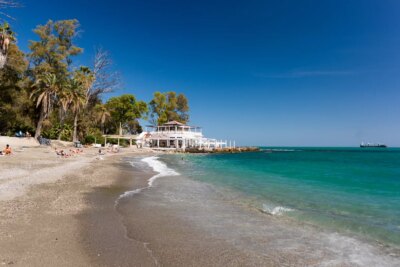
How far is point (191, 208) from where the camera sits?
9469mm

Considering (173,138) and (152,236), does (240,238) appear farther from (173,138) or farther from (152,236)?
(173,138)

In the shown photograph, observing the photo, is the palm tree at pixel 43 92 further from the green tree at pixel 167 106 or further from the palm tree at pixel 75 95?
the green tree at pixel 167 106

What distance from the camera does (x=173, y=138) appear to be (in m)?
61.5

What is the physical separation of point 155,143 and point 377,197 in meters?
55.8

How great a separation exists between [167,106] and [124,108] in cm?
1462

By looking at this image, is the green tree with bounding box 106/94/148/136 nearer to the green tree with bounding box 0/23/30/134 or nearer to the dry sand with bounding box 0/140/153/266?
the green tree with bounding box 0/23/30/134

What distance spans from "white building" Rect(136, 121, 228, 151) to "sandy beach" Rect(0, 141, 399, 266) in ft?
167

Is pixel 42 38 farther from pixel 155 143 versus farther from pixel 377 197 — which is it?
pixel 377 197

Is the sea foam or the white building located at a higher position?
the white building

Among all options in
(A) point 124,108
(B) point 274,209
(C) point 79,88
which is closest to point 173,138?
(A) point 124,108

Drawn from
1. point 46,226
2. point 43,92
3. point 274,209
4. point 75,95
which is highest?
point 75,95

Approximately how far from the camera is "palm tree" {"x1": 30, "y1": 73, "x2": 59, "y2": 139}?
121ft

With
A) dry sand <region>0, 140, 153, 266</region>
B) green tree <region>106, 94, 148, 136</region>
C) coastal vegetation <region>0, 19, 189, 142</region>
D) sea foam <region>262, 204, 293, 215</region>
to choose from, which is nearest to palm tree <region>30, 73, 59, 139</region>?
coastal vegetation <region>0, 19, 189, 142</region>

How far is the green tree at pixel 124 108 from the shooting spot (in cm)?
6375
